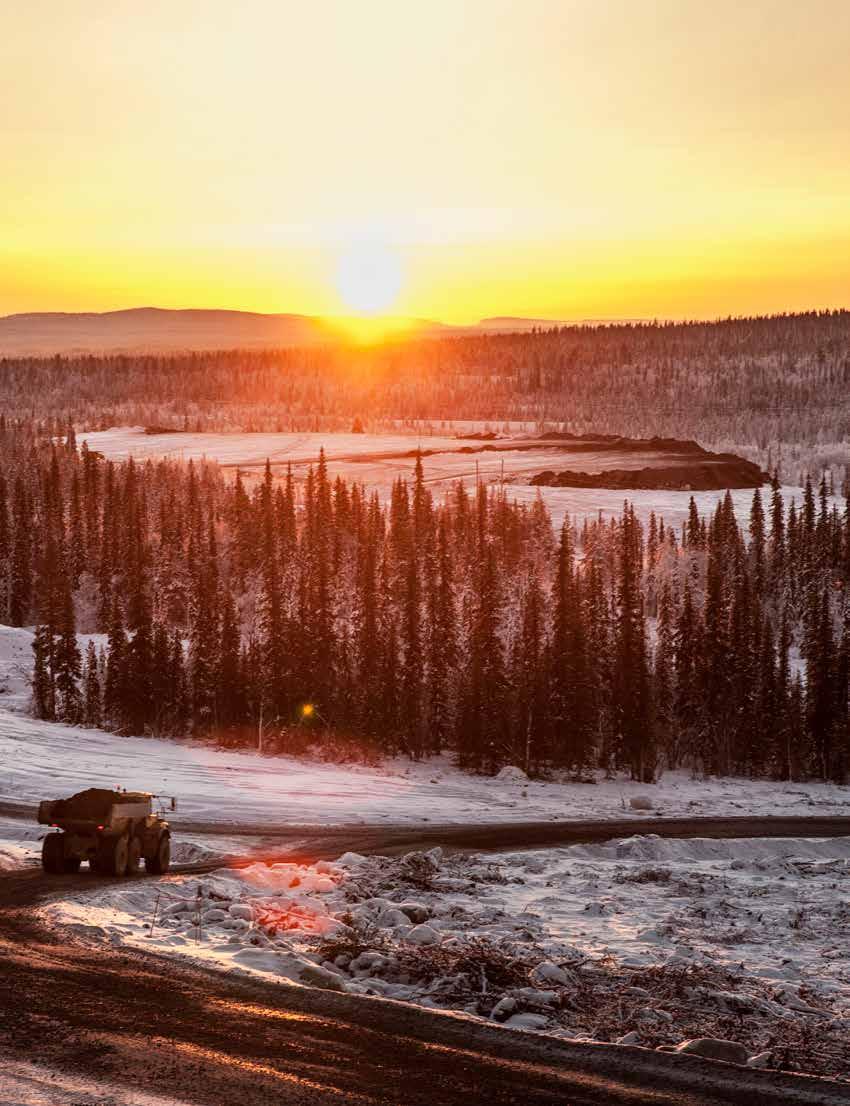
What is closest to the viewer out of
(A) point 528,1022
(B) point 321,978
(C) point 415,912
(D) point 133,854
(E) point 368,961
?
(A) point 528,1022

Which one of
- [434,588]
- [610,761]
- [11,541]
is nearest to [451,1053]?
[610,761]

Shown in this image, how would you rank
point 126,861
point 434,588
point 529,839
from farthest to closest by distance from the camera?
point 434,588, point 529,839, point 126,861

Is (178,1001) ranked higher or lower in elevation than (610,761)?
higher

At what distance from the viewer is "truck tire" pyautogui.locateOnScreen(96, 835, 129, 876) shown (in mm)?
26781

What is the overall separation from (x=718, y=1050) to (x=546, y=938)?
25.6 feet

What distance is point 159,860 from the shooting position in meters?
28.4

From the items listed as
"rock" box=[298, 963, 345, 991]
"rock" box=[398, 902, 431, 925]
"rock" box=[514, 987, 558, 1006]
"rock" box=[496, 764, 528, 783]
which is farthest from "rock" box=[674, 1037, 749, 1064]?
"rock" box=[496, 764, 528, 783]

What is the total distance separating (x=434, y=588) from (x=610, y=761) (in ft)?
92.8

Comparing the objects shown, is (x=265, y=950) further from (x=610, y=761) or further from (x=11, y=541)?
(x=11, y=541)

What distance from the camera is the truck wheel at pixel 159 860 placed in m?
28.3

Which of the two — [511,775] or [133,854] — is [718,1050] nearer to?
[133,854]

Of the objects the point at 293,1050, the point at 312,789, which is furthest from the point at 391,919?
the point at 312,789

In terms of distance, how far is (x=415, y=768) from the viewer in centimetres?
7556

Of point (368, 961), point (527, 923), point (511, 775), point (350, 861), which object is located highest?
point (368, 961)
